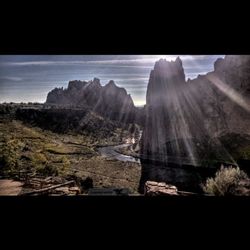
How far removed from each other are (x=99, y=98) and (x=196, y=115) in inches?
1147

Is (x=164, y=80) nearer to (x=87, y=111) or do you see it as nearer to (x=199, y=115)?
(x=199, y=115)

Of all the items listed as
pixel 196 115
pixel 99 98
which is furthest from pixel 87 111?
pixel 99 98

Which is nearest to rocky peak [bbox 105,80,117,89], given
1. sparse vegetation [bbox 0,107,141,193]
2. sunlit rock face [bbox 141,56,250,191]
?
sunlit rock face [bbox 141,56,250,191]

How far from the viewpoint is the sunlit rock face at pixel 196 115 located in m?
33.1

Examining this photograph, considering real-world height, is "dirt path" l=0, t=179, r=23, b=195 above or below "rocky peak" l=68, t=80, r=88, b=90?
below

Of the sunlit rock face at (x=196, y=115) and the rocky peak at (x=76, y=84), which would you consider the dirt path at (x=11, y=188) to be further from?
the rocky peak at (x=76, y=84)

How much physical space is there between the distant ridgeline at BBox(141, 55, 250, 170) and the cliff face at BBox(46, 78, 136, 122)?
8.69 meters

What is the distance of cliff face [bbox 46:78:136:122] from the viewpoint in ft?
204

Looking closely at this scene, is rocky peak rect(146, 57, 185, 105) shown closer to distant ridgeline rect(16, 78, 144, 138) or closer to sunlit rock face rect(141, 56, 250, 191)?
sunlit rock face rect(141, 56, 250, 191)
